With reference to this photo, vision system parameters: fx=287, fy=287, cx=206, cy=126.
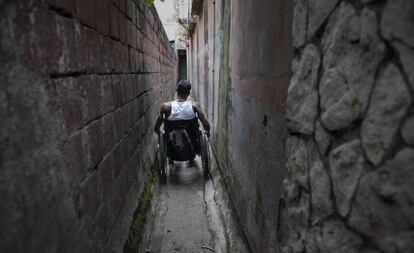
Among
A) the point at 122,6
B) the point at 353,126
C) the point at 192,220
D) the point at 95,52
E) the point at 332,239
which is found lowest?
the point at 192,220

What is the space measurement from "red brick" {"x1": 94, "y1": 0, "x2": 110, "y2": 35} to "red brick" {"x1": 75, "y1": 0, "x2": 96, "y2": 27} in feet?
0.24

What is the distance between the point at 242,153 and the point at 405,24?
1.97m

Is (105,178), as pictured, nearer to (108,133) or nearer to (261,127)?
(108,133)

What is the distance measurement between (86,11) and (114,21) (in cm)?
63

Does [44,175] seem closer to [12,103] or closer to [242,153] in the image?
[12,103]

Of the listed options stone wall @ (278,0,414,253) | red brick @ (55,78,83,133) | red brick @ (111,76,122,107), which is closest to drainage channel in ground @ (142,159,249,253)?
red brick @ (111,76,122,107)

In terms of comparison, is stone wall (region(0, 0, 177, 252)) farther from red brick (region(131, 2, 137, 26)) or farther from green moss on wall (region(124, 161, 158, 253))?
red brick (region(131, 2, 137, 26))

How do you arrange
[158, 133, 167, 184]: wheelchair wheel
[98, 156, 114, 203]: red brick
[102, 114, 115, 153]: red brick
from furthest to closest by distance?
[158, 133, 167, 184]: wheelchair wheel → [102, 114, 115, 153]: red brick → [98, 156, 114, 203]: red brick

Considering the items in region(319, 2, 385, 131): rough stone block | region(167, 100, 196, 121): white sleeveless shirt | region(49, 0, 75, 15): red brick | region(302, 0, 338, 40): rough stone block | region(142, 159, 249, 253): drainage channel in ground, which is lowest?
region(142, 159, 249, 253): drainage channel in ground

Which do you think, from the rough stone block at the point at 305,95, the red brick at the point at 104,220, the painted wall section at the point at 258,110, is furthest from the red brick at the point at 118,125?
the rough stone block at the point at 305,95

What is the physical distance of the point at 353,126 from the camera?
2.69 ft

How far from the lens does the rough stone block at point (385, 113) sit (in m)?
0.64

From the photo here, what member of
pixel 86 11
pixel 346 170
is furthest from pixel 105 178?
pixel 346 170

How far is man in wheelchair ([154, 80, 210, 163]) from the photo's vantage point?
4.02 metres
